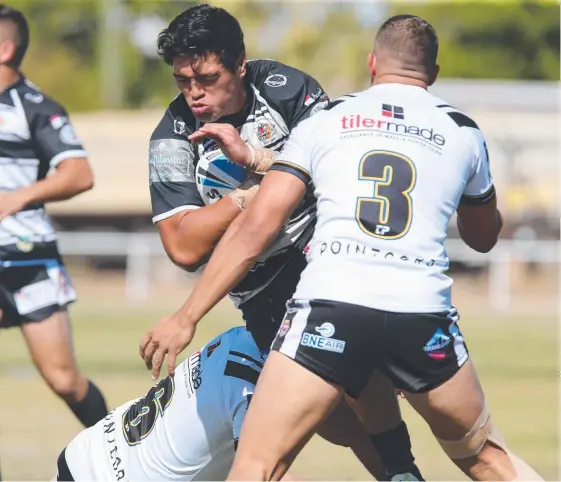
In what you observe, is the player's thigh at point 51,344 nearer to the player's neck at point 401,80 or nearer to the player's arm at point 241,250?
the player's arm at point 241,250

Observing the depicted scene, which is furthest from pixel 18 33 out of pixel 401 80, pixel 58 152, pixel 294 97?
pixel 401 80

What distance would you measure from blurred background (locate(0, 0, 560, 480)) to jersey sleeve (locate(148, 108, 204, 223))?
8.06 feet

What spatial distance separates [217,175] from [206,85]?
0.42m

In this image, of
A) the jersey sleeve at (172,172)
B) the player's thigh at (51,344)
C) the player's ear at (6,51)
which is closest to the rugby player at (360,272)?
the jersey sleeve at (172,172)

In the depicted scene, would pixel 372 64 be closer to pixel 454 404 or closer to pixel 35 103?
A: pixel 454 404

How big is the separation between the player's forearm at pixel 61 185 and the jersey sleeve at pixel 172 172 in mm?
2070

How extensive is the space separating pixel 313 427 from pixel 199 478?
1083 mm

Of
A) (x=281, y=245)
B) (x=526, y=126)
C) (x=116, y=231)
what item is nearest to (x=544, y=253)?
(x=526, y=126)

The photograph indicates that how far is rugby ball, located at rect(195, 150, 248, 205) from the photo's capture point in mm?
4859

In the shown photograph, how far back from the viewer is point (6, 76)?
7.12m

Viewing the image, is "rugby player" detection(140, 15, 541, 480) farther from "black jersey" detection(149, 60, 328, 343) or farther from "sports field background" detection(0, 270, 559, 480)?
"sports field background" detection(0, 270, 559, 480)

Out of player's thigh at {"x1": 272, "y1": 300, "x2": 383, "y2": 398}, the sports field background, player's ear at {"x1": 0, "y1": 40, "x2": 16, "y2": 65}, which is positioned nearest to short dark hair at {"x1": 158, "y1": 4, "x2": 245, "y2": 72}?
player's thigh at {"x1": 272, "y1": 300, "x2": 383, "y2": 398}

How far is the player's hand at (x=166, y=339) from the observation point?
4.16m

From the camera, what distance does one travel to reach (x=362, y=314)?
4047 mm
